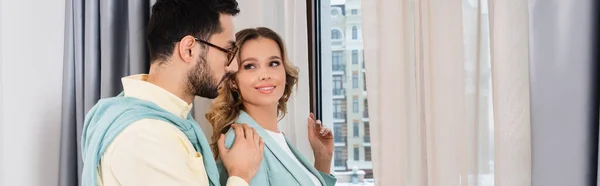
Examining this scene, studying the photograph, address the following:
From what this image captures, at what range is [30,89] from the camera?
1.86m

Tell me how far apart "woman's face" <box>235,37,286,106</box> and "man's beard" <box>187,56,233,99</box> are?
0.67 feet

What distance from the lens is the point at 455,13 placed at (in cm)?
170

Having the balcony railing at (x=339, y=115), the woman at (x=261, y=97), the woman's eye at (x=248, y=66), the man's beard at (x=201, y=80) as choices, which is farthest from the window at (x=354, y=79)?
the man's beard at (x=201, y=80)

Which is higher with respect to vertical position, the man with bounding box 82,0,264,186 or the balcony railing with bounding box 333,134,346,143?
the man with bounding box 82,0,264,186

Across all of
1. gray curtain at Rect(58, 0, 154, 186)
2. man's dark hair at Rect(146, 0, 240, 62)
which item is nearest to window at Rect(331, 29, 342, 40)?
gray curtain at Rect(58, 0, 154, 186)

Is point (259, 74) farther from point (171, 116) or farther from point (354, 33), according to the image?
point (354, 33)

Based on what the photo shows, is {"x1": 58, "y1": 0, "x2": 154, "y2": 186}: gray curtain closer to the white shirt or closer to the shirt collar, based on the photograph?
the shirt collar

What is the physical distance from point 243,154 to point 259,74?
0.26 meters

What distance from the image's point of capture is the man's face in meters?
1.49

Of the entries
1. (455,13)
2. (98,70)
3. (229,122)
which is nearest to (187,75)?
(229,122)

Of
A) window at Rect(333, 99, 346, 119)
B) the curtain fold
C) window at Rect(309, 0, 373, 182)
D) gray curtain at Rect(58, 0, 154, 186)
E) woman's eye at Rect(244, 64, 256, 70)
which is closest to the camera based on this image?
the curtain fold

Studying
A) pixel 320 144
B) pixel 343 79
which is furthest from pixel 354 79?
pixel 320 144

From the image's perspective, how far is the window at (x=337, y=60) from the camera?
2178 millimetres

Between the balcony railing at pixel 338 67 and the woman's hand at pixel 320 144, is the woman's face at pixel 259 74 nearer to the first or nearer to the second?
the woman's hand at pixel 320 144
